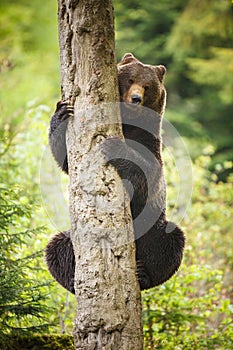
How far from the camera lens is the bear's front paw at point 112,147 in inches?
157

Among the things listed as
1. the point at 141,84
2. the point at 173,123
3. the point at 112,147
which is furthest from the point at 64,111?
the point at 173,123

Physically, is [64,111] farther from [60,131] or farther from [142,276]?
[142,276]

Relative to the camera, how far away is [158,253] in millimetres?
4965

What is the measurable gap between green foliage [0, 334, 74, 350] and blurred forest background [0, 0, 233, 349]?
197 millimetres

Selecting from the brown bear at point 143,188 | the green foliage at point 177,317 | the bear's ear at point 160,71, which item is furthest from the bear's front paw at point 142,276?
the bear's ear at point 160,71

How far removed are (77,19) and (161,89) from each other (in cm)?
164

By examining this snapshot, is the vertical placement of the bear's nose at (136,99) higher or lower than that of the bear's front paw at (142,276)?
higher

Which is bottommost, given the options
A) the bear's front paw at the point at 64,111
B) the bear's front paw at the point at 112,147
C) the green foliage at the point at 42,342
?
the green foliage at the point at 42,342

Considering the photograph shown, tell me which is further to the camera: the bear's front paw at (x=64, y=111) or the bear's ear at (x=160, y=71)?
the bear's ear at (x=160, y=71)

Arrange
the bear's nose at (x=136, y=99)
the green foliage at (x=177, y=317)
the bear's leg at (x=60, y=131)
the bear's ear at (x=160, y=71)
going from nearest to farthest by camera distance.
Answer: the bear's leg at (x=60, y=131), the bear's nose at (x=136, y=99), the bear's ear at (x=160, y=71), the green foliage at (x=177, y=317)

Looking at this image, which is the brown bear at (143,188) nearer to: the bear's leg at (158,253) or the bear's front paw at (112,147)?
the bear's leg at (158,253)

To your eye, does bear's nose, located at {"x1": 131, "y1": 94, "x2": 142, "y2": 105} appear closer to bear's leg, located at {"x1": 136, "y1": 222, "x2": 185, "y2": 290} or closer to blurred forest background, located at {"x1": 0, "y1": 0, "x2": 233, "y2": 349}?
bear's leg, located at {"x1": 136, "y1": 222, "x2": 185, "y2": 290}

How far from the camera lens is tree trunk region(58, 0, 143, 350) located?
3771 millimetres

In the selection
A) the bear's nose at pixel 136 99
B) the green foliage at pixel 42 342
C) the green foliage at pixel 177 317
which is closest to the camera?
the bear's nose at pixel 136 99
